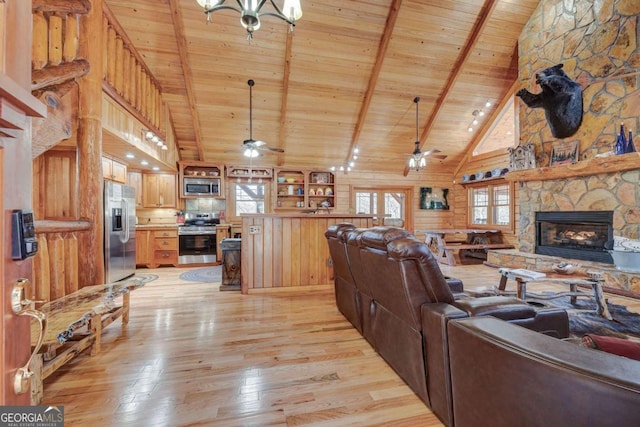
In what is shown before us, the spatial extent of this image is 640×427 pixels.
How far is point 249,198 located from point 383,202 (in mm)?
3943

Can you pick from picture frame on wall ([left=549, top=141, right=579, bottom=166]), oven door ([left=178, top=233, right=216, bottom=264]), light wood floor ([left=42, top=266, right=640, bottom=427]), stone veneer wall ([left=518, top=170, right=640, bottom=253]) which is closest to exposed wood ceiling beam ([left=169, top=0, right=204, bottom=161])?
oven door ([left=178, top=233, right=216, bottom=264])

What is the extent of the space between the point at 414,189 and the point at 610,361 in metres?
7.81

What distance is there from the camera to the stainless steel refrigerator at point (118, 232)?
417cm

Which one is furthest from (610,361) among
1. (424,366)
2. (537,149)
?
(537,149)

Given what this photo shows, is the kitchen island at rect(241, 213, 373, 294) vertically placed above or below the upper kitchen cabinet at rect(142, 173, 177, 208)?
below

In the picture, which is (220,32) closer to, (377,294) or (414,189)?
(377,294)

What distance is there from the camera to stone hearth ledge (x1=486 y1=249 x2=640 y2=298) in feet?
12.0

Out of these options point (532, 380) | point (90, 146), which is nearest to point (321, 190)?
point (90, 146)

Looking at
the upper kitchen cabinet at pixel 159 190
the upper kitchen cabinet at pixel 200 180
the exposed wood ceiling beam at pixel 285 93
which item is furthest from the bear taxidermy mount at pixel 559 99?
the upper kitchen cabinet at pixel 159 190

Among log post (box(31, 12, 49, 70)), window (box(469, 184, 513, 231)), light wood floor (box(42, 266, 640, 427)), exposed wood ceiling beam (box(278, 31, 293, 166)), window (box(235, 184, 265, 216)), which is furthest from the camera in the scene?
window (box(235, 184, 265, 216))

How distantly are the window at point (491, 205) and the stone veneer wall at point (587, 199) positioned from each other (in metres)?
1.49

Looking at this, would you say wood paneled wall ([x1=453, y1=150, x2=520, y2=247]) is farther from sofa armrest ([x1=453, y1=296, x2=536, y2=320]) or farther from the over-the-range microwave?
the over-the-range microwave

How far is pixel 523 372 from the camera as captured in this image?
951 millimetres

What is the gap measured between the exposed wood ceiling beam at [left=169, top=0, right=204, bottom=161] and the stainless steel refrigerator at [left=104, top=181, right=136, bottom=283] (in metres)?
1.94
